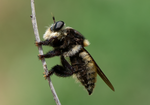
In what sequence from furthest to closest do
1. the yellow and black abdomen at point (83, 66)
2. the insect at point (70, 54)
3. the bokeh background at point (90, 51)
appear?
the bokeh background at point (90, 51), the yellow and black abdomen at point (83, 66), the insect at point (70, 54)

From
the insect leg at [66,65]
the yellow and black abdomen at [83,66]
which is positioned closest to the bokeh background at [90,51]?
the yellow and black abdomen at [83,66]

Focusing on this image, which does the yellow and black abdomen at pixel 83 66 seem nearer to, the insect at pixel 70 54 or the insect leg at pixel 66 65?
the insect at pixel 70 54

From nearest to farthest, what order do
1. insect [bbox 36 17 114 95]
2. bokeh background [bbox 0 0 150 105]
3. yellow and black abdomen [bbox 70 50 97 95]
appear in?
insect [bbox 36 17 114 95] → yellow and black abdomen [bbox 70 50 97 95] → bokeh background [bbox 0 0 150 105]

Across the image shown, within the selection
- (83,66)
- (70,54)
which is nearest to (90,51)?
(83,66)

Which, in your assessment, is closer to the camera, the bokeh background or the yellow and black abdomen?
the yellow and black abdomen

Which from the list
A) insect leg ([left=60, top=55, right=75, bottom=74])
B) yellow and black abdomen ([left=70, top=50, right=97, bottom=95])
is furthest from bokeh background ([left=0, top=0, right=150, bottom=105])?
insect leg ([left=60, top=55, right=75, bottom=74])

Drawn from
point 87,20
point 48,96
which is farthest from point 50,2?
point 48,96

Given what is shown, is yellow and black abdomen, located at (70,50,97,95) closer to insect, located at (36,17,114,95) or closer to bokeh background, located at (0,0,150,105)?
insect, located at (36,17,114,95)

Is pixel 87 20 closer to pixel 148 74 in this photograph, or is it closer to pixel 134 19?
pixel 134 19

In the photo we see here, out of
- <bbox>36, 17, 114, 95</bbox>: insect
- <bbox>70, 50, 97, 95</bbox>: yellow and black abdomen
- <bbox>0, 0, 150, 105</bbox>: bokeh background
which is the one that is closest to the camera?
<bbox>36, 17, 114, 95</bbox>: insect
